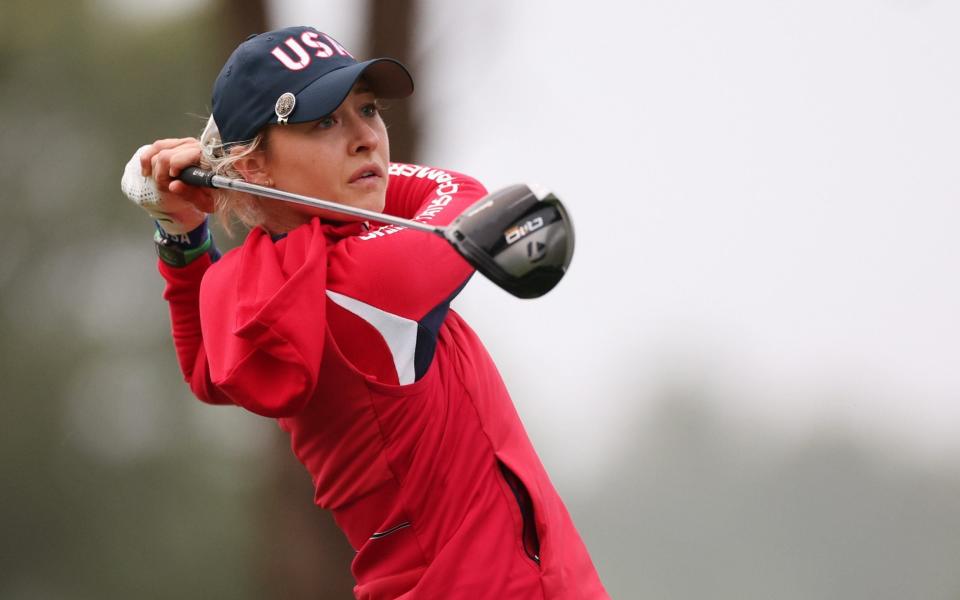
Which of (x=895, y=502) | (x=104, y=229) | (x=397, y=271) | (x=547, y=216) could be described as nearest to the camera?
(x=547, y=216)

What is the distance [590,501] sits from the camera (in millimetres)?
2965

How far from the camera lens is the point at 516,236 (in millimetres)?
1084

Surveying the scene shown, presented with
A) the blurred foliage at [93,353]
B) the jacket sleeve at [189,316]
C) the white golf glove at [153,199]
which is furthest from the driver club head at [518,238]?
the blurred foliage at [93,353]

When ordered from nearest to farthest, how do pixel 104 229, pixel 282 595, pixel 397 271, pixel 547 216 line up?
pixel 547 216
pixel 397 271
pixel 282 595
pixel 104 229

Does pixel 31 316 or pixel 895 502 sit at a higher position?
pixel 895 502

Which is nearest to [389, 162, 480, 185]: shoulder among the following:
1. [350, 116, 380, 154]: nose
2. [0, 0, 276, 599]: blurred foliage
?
[350, 116, 380, 154]: nose

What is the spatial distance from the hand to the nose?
0.21 meters

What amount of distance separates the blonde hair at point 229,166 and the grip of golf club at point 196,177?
0.01 m

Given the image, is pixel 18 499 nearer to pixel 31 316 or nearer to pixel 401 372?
pixel 31 316

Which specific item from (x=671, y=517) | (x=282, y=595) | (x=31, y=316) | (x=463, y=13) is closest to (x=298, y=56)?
(x=463, y=13)

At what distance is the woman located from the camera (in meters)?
1.20

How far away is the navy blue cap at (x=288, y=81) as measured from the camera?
4.08 ft

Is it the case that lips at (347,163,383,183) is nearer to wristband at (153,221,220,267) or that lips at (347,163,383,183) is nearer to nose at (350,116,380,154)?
nose at (350,116,380,154)

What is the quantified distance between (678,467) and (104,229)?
6.01ft
